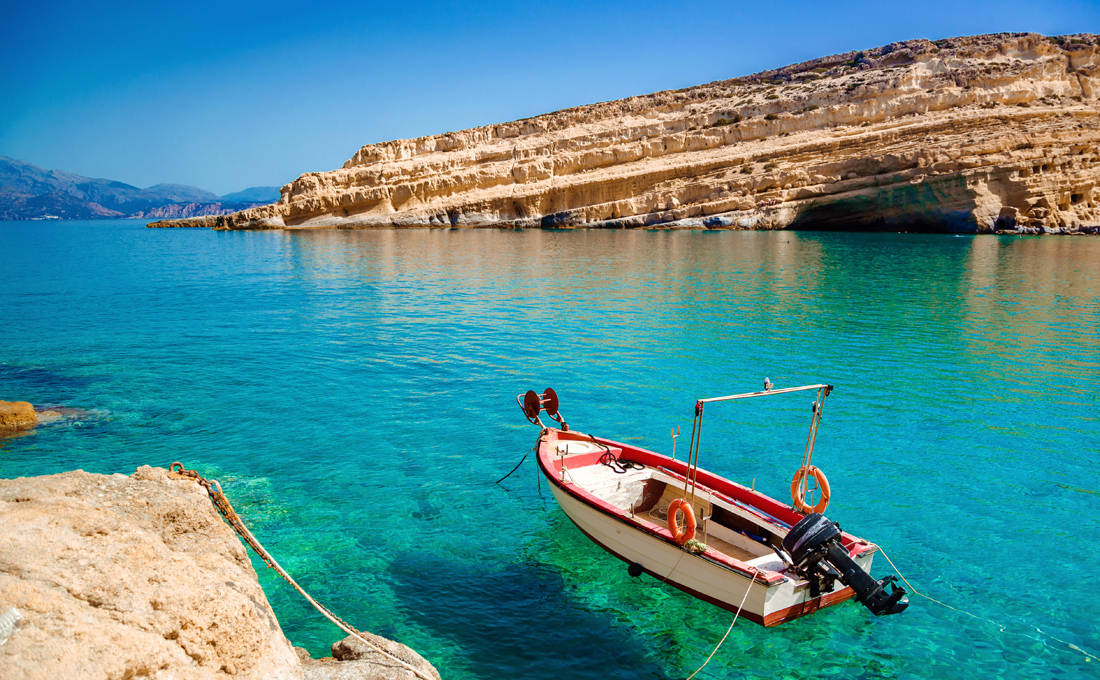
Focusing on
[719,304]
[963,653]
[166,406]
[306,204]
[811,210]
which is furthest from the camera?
[306,204]

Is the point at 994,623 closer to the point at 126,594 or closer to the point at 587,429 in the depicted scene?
the point at 587,429

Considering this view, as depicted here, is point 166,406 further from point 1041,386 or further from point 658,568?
point 1041,386

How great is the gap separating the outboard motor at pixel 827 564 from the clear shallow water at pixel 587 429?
0.85 m

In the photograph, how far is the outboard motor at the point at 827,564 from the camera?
6582 millimetres

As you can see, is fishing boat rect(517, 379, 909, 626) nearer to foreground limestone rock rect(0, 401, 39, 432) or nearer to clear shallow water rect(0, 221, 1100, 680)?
clear shallow water rect(0, 221, 1100, 680)

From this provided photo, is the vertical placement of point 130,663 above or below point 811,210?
below

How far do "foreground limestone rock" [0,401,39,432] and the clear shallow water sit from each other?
1.77 ft

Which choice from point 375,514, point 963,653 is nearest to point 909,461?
point 963,653

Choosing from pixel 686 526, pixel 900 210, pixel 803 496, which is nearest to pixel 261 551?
pixel 686 526

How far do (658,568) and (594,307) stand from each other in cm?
1856

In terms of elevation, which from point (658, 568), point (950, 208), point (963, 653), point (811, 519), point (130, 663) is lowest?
point (963, 653)

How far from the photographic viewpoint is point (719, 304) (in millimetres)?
25969

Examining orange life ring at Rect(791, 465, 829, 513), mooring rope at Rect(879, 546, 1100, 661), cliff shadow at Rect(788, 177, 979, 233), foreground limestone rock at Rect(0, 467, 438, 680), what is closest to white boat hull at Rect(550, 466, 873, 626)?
orange life ring at Rect(791, 465, 829, 513)

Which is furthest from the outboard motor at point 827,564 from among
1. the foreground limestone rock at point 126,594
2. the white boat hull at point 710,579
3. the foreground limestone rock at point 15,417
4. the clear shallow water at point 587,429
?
the foreground limestone rock at point 15,417
